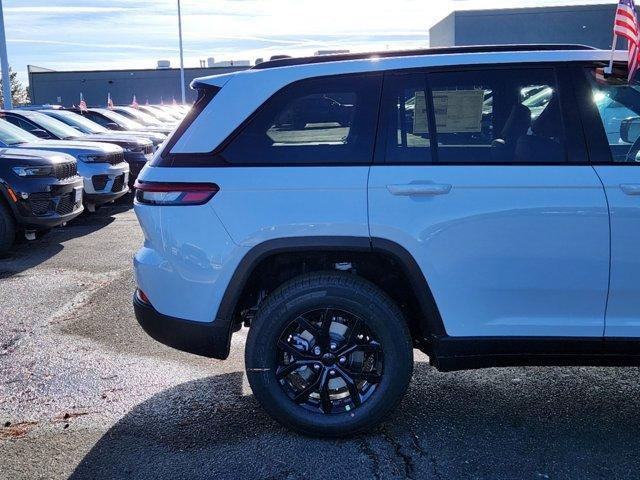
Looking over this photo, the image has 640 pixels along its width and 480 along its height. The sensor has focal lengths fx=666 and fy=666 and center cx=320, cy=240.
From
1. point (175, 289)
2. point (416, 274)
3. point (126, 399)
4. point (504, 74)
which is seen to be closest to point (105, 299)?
A: point (126, 399)

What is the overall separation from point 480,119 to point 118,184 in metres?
8.02

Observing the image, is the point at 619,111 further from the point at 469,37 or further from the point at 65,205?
the point at 469,37

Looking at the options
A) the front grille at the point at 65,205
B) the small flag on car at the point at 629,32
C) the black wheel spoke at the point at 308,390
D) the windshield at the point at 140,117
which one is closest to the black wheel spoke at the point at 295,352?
the black wheel spoke at the point at 308,390

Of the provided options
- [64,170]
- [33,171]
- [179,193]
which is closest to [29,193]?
[33,171]

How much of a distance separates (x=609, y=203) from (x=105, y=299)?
4.51 m

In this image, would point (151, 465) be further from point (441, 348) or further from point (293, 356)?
point (441, 348)

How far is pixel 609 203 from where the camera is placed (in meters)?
3.20

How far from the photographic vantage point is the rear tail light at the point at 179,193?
3.38 metres

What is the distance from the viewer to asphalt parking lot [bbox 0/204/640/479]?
3.29m

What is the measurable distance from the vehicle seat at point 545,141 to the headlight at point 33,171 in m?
6.39

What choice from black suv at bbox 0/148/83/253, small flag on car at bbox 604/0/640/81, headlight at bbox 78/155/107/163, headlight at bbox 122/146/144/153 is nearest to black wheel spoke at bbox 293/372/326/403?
small flag on car at bbox 604/0/640/81

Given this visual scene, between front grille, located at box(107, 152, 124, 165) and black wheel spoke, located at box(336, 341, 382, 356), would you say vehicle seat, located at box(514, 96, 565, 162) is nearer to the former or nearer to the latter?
black wheel spoke, located at box(336, 341, 382, 356)

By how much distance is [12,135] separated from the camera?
968cm

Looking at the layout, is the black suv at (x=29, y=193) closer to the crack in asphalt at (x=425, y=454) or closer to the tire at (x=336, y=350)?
the tire at (x=336, y=350)
